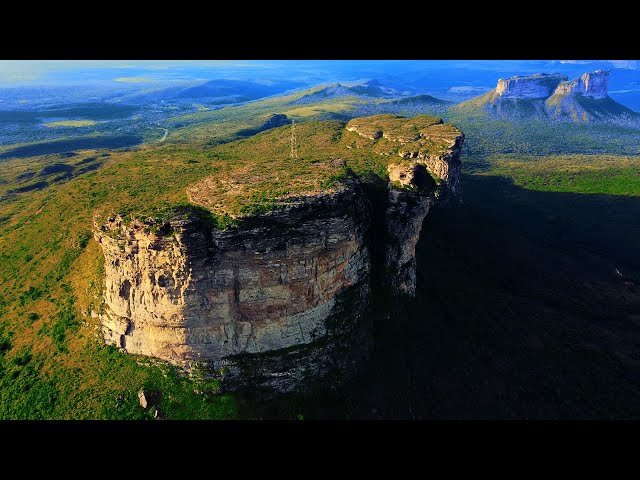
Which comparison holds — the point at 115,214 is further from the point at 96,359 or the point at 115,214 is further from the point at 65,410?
the point at 65,410

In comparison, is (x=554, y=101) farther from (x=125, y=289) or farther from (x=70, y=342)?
(x=70, y=342)

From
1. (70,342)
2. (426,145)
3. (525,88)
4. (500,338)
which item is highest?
(525,88)

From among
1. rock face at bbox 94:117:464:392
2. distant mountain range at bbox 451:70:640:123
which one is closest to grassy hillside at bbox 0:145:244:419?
rock face at bbox 94:117:464:392

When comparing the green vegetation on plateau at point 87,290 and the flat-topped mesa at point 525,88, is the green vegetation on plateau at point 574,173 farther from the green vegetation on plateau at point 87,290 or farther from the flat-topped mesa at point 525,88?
the flat-topped mesa at point 525,88

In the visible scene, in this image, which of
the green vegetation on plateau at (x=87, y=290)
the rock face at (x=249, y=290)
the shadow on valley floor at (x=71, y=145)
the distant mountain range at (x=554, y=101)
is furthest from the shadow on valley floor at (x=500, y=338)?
the distant mountain range at (x=554, y=101)

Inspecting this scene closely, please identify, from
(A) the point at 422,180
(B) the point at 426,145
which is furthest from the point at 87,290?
(B) the point at 426,145

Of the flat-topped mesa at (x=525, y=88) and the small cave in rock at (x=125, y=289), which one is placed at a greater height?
the flat-topped mesa at (x=525, y=88)
